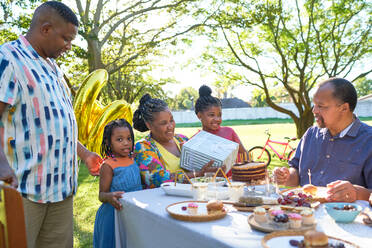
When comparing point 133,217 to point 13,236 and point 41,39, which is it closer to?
point 13,236

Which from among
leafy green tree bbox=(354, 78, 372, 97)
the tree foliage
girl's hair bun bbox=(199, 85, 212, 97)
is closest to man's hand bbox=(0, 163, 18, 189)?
girl's hair bun bbox=(199, 85, 212, 97)

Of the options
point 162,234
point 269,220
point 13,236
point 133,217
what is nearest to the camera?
point 13,236

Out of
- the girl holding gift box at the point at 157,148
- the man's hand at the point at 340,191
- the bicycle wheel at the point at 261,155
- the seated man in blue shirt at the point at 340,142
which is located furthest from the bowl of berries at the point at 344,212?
the bicycle wheel at the point at 261,155

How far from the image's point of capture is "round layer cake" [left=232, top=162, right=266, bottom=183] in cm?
261

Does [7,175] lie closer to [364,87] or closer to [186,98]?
[186,98]

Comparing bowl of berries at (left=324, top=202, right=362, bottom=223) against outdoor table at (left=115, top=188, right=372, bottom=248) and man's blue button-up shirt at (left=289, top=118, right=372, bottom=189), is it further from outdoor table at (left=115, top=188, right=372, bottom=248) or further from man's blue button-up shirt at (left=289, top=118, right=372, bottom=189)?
man's blue button-up shirt at (left=289, top=118, right=372, bottom=189)

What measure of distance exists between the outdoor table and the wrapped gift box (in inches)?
17.0

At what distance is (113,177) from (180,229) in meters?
1.11

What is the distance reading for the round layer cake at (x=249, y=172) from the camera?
8.55 feet

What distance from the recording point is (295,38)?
40.2 feet

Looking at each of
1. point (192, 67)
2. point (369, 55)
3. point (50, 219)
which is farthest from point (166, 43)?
point (50, 219)

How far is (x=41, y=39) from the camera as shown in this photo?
2285mm

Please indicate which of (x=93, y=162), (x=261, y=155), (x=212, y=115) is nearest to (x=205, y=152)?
(x=93, y=162)

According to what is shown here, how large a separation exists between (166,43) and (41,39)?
9.63m
